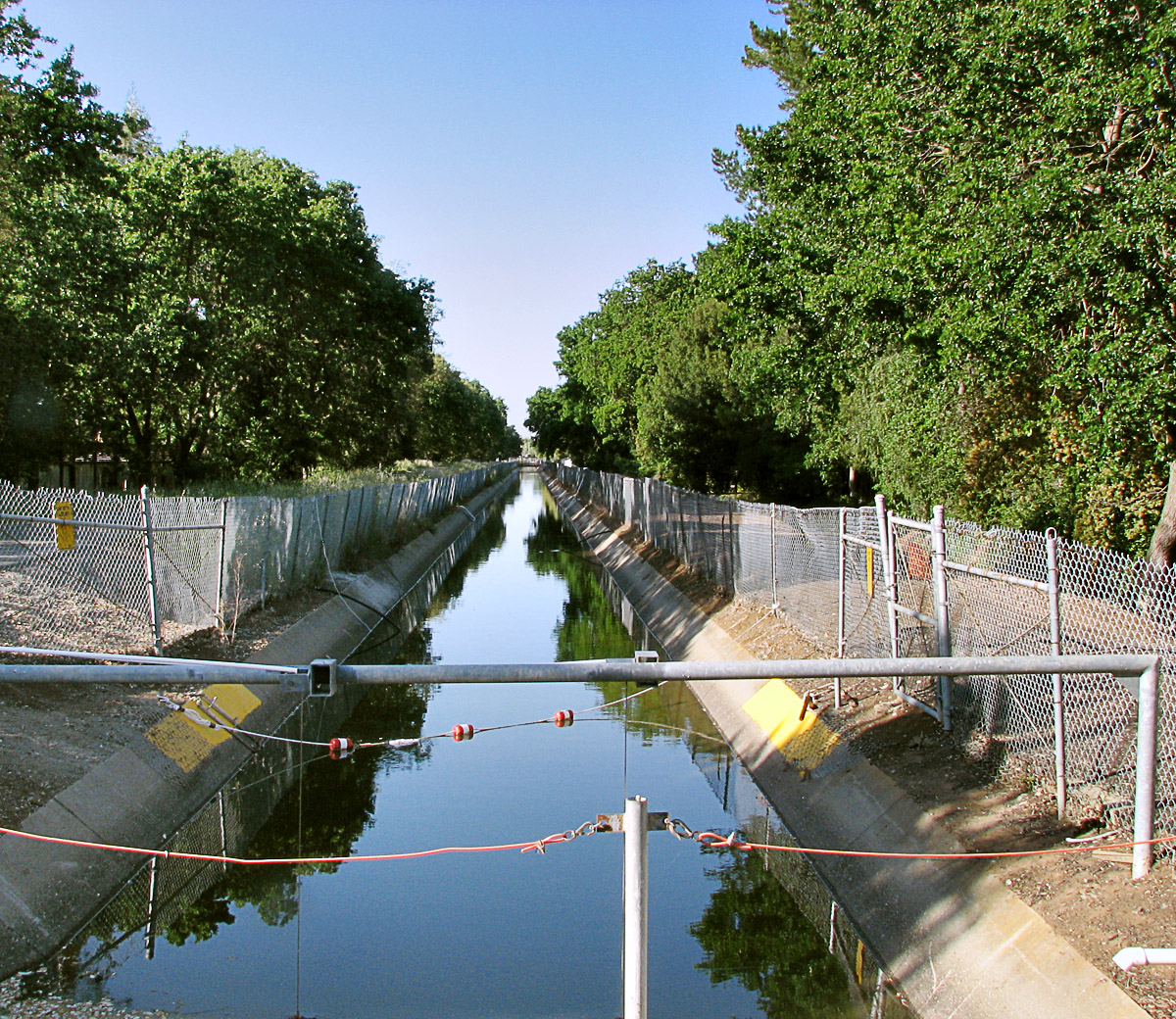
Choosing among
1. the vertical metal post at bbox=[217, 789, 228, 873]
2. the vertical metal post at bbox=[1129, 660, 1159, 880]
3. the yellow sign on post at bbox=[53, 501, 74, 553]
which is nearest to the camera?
the vertical metal post at bbox=[1129, 660, 1159, 880]

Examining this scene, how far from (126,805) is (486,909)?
121 inches

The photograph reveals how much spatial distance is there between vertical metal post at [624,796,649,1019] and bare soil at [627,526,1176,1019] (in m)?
2.43

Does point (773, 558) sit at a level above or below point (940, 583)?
below

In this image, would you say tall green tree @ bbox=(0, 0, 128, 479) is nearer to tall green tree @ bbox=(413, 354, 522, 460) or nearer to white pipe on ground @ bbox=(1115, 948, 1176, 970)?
white pipe on ground @ bbox=(1115, 948, 1176, 970)

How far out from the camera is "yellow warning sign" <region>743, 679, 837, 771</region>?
31.4ft

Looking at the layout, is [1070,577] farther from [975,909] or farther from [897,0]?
[897,0]

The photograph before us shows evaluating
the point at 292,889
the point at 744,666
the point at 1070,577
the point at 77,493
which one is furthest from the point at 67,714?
the point at 1070,577

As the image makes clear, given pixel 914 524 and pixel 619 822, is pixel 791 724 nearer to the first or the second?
pixel 914 524

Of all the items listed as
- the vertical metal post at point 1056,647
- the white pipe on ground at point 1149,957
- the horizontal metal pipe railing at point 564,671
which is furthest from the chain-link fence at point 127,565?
the white pipe on ground at point 1149,957

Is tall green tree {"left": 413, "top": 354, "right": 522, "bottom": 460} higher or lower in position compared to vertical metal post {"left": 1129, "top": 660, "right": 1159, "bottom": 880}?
higher

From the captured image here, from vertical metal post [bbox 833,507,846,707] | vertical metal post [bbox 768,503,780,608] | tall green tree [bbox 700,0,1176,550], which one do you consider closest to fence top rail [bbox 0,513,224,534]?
vertical metal post [bbox 768,503,780,608]

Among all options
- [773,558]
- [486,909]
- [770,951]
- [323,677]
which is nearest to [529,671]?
[323,677]

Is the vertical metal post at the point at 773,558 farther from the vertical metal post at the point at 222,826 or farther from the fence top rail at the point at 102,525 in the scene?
the vertical metal post at the point at 222,826

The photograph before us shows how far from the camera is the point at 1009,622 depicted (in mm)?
7395
